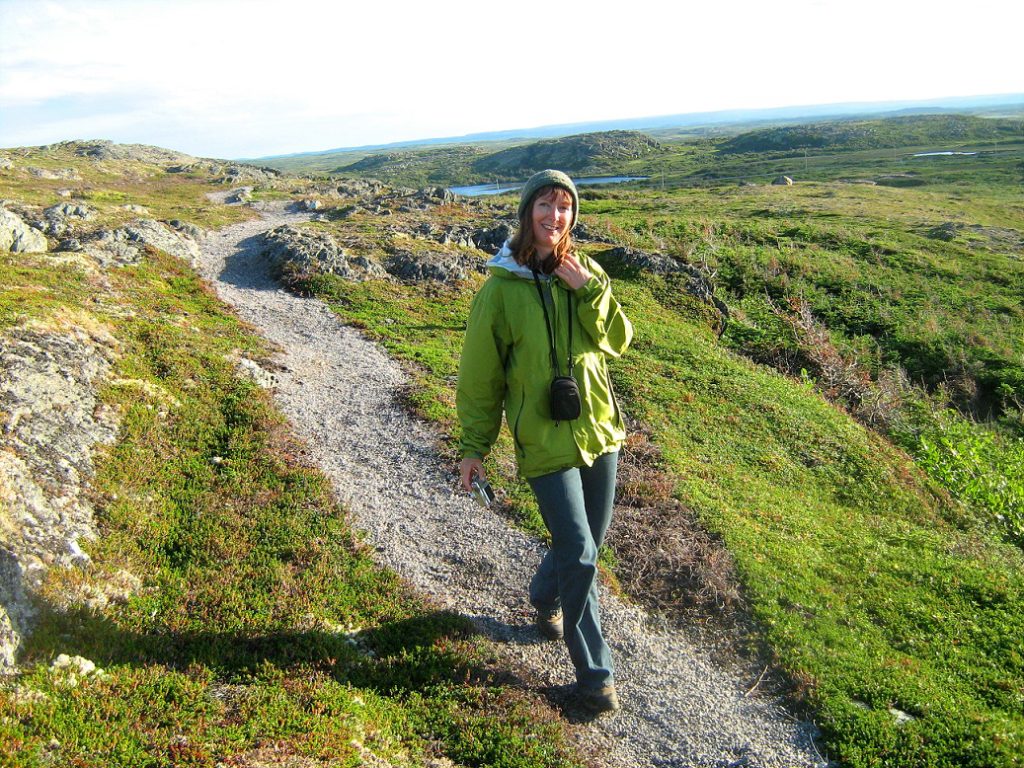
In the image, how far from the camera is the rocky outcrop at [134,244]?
22703mm

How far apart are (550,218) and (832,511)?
30.3 ft

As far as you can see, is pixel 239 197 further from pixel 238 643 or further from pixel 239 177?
pixel 238 643

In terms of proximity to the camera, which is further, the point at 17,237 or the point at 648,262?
the point at 648,262

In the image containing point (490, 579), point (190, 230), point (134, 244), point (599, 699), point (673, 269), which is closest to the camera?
point (599, 699)

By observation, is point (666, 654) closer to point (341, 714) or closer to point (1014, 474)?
point (341, 714)

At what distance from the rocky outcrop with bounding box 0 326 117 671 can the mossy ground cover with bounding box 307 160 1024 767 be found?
19.8 ft

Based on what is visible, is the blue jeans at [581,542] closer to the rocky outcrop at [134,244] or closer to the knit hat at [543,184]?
the knit hat at [543,184]

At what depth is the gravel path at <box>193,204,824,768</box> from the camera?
6.00 m

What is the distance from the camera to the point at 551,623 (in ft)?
22.2

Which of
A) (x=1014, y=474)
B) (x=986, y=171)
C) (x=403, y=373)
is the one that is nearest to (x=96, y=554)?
(x=403, y=373)

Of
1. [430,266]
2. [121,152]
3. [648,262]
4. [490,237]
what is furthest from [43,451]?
[121,152]

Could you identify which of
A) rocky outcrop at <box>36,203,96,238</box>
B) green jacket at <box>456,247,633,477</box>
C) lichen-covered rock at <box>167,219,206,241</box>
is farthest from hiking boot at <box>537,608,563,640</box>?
lichen-covered rock at <box>167,219,206,241</box>

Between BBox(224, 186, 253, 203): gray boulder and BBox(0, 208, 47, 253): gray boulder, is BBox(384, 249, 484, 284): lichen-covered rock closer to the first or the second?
BBox(0, 208, 47, 253): gray boulder

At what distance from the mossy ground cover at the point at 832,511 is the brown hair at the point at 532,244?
5.17 m
